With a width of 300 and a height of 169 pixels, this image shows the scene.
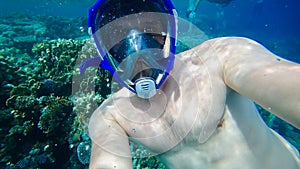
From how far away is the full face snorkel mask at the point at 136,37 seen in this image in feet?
6.00

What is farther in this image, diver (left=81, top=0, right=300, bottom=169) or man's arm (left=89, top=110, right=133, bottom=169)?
diver (left=81, top=0, right=300, bottom=169)

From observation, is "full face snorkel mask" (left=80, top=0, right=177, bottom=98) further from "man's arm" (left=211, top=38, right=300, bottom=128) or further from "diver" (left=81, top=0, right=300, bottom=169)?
"man's arm" (left=211, top=38, right=300, bottom=128)

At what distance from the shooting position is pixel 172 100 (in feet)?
6.16

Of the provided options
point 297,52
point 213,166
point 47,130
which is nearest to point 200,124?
point 213,166

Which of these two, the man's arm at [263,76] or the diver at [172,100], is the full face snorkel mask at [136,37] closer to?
the diver at [172,100]

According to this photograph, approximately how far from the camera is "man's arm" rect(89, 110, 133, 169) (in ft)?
4.96

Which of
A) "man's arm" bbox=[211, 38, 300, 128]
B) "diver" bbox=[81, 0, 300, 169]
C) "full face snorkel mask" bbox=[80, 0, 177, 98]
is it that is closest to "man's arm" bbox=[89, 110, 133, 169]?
"diver" bbox=[81, 0, 300, 169]

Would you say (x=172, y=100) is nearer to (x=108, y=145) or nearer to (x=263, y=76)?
(x=108, y=145)

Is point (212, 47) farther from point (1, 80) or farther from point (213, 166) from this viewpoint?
point (1, 80)

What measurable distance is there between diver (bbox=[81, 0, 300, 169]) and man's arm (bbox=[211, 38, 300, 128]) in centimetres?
1

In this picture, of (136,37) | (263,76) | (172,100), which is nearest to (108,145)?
(172,100)

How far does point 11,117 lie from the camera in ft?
14.6

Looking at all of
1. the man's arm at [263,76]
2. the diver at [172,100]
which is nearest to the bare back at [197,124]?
the diver at [172,100]

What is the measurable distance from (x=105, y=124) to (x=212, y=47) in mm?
1120
